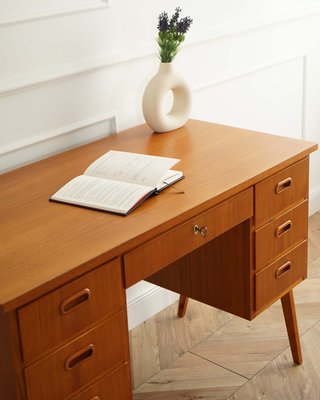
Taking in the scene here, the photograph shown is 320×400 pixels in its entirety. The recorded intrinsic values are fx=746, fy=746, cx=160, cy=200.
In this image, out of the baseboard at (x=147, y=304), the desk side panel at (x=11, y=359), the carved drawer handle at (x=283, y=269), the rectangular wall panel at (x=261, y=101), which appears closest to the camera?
the desk side panel at (x=11, y=359)

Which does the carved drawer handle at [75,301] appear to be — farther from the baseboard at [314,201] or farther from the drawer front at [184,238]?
the baseboard at [314,201]

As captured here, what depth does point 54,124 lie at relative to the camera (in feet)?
7.59

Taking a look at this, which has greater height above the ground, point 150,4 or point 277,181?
point 150,4

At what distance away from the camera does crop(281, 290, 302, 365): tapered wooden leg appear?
2447 mm

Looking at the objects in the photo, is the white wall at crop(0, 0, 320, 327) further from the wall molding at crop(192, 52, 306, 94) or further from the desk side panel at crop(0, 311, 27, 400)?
the desk side panel at crop(0, 311, 27, 400)

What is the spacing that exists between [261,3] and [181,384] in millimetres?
1529

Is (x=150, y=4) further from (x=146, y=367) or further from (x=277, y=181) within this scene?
(x=146, y=367)

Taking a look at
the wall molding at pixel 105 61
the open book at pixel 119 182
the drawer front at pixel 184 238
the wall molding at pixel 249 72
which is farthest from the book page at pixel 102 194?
the wall molding at pixel 249 72

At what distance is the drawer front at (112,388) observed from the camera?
173 centimetres

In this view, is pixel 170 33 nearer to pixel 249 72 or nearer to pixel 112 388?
pixel 249 72

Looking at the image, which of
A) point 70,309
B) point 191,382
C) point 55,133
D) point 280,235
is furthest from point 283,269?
point 70,309

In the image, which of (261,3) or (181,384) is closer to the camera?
(181,384)

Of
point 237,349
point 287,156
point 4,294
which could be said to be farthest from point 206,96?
point 4,294

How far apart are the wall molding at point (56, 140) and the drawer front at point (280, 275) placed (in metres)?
0.71
